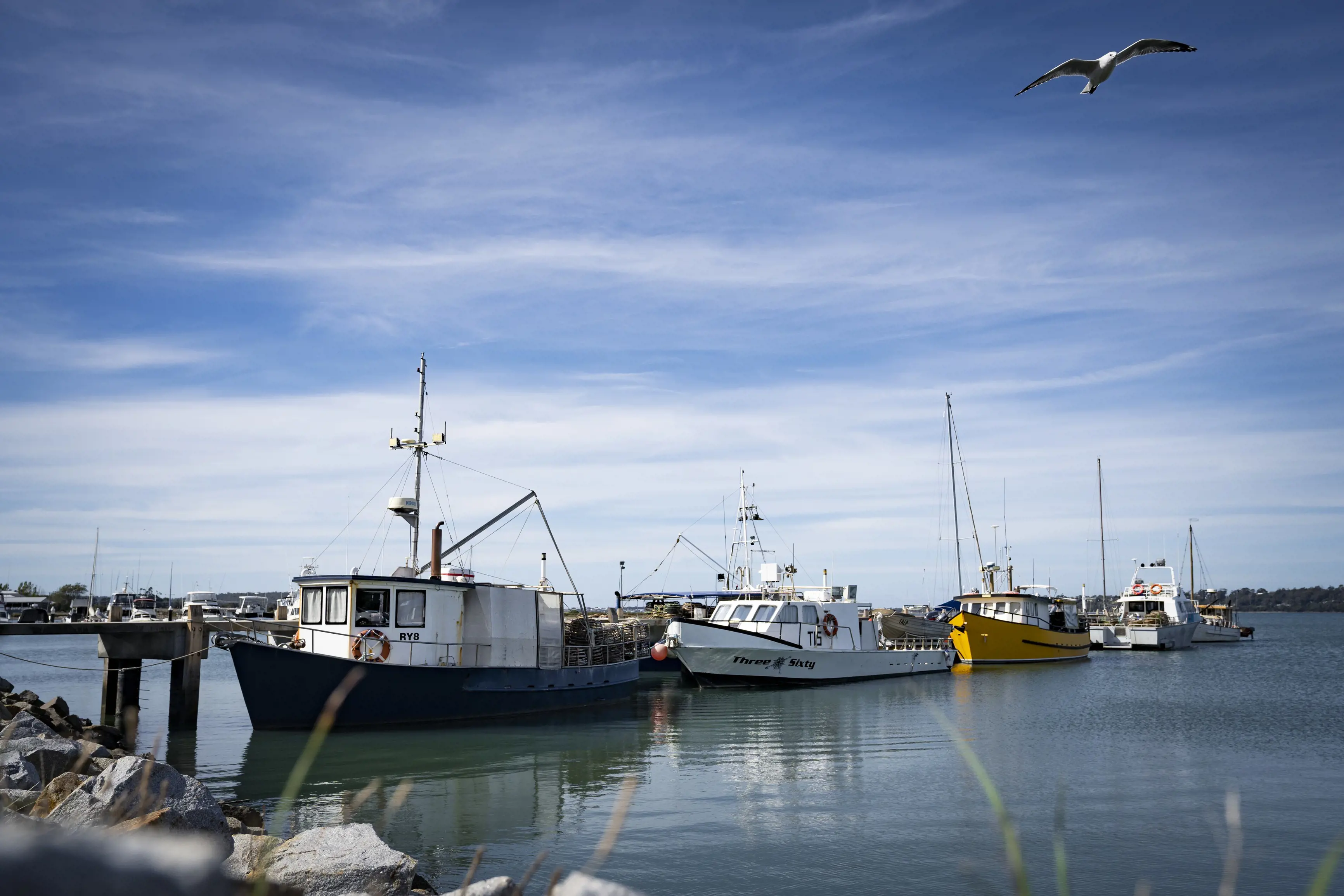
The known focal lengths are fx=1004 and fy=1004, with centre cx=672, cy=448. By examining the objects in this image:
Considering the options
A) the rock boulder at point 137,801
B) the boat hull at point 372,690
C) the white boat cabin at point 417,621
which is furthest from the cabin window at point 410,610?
the rock boulder at point 137,801

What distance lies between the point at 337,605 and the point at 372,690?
2065 mm

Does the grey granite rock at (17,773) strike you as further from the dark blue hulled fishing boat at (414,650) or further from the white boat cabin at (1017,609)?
the white boat cabin at (1017,609)

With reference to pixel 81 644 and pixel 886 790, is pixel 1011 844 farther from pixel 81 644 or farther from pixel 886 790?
pixel 81 644

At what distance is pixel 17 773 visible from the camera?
34.1ft

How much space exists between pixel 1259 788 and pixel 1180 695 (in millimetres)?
19469

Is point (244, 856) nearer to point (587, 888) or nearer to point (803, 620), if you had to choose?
point (587, 888)

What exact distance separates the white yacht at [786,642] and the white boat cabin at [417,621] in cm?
940

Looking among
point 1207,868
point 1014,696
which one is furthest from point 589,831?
point 1014,696

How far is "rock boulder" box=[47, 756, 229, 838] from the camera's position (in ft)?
27.0

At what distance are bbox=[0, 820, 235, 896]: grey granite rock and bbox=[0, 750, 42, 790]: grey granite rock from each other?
10.1 metres

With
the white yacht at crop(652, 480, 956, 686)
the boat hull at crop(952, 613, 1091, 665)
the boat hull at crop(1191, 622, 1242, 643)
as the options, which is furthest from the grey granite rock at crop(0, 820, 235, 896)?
the boat hull at crop(1191, 622, 1242, 643)

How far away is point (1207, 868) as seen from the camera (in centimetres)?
1216

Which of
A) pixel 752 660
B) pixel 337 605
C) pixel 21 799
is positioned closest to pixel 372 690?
pixel 337 605

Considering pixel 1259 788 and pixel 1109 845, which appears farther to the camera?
pixel 1259 788
